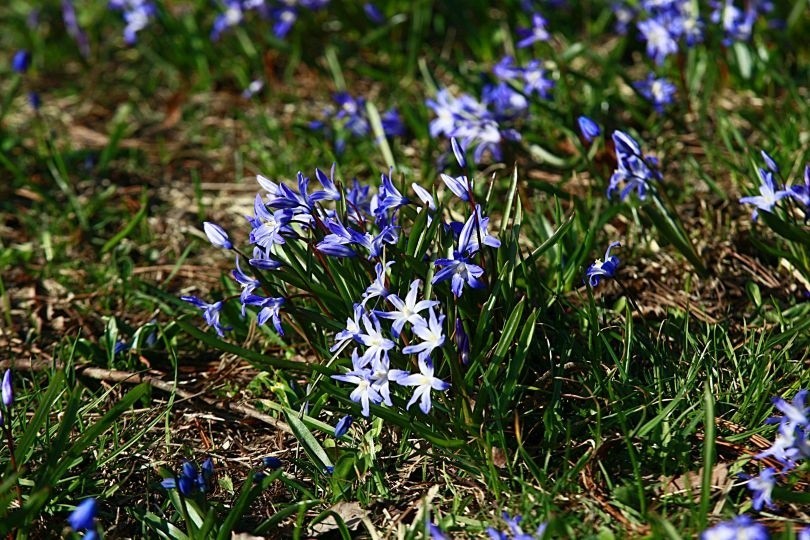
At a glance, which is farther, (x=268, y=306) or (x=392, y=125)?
(x=392, y=125)

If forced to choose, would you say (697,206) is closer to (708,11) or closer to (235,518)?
(708,11)

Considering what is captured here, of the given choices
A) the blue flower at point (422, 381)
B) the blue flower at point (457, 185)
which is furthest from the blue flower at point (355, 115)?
the blue flower at point (422, 381)

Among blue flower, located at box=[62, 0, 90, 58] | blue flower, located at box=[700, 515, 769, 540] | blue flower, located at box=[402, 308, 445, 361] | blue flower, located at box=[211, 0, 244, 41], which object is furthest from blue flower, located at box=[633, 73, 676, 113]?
blue flower, located at box=[62, 0, 90, 58]

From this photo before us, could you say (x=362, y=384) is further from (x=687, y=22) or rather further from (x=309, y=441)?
(x=687, y=22)

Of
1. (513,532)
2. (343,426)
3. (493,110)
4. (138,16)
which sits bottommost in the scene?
(513,532)

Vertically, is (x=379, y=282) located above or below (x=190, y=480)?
above

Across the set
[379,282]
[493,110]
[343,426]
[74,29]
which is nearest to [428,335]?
[379,282]

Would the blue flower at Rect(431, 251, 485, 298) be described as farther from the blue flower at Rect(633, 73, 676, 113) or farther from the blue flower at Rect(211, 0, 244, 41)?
the blue flower at Rect(211, 0, 244, 41)
